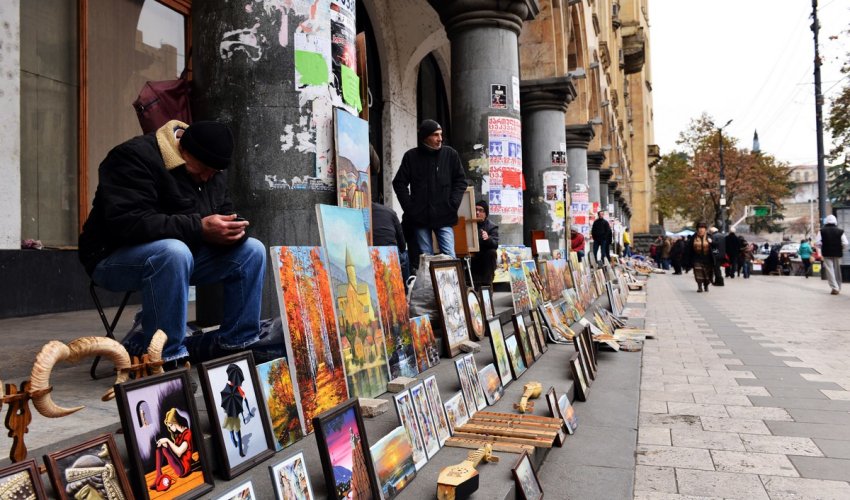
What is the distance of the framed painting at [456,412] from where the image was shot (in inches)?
125

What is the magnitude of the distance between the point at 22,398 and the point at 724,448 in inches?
131

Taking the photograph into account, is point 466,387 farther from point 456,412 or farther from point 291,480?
point 291,480

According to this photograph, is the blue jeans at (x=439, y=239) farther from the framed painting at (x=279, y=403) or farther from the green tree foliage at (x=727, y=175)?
the green tree foliage at (x=727, y=175)

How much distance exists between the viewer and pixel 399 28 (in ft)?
46.5

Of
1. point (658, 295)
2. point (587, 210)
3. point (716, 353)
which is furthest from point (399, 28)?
point (716, 353)

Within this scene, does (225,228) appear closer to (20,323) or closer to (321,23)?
(321,23)

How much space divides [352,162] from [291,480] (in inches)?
116

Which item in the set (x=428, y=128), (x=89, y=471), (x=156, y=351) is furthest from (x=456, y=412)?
(x=428, y=128)

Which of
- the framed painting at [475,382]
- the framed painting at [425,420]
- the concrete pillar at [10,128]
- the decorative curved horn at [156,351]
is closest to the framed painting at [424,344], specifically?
the framed painting at [475,382]

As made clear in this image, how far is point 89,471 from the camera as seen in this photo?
1.67m

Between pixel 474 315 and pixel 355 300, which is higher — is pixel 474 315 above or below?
below

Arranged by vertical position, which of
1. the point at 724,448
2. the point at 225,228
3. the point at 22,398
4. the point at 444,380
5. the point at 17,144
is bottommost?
the point at 724,448

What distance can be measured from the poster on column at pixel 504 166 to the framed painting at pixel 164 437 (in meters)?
7.78

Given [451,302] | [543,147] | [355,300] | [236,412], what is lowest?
[236,412]
